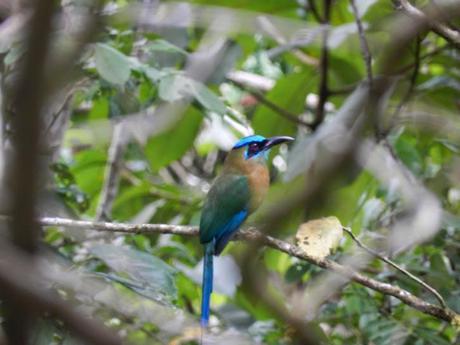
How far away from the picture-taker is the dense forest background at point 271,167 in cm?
258

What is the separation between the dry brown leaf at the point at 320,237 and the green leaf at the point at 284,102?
192 centimetres

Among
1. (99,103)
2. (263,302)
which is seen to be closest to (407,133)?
(99,103)

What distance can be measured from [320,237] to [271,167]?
209cm

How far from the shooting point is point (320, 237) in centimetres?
246

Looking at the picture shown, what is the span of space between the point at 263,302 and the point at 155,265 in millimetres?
2408

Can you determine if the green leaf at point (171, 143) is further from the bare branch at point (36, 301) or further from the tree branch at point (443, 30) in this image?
the bare branch at point (36, 301)

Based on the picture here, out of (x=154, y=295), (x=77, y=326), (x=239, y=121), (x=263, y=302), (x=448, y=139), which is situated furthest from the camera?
(x=239, y=121)

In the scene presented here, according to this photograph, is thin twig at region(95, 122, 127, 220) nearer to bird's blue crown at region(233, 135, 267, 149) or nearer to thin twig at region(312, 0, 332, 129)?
bird's blue crown at region(233, 135, 267, 149)

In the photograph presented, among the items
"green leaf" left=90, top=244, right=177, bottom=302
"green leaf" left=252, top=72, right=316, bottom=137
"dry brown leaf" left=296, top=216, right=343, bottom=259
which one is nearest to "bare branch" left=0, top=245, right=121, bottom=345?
"dry brown leaf" left=296, top=216, right=343, bottom=259

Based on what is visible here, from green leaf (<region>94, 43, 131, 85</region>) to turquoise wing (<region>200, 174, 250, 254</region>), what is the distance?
29.3 inches

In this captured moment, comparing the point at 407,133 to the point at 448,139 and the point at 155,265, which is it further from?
the point at 155,265

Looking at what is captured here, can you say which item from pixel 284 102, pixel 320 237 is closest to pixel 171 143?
pixel 284 102

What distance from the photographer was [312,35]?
13.2 feet

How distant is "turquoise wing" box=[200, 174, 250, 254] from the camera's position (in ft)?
11.4
